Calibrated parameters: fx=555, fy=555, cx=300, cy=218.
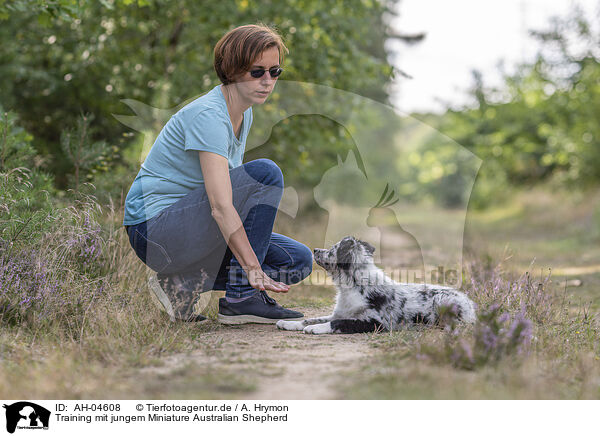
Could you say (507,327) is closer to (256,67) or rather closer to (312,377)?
(312,377)

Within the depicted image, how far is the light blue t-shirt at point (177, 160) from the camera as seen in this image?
3.81 meters

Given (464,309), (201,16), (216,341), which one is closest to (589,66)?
(201,16)

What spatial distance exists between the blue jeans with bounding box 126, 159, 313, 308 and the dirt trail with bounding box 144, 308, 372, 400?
1.44ft

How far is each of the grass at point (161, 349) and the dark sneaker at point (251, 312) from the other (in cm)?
10

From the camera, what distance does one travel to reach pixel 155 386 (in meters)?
2.88

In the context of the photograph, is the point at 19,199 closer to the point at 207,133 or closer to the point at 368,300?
the point at 207,133

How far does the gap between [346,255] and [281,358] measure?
129 cm

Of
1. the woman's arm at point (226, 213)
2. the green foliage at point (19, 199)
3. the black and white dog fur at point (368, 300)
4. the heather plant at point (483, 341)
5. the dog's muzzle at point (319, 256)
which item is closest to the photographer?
the heather plant at point (483, 341)

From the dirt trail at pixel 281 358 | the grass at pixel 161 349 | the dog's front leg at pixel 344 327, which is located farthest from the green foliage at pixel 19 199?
the dog's front leg at pixel 344 327

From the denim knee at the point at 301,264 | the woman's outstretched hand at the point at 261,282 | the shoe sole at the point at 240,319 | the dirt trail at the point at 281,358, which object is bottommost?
the dirt trail at the point at 281,358

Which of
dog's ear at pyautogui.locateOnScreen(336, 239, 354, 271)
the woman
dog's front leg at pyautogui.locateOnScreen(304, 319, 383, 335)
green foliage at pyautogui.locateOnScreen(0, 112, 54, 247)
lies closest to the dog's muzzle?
dog's ear at pyautogui.locateOnScreen(336, 239, 354, 271)

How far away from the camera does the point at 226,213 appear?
374cm

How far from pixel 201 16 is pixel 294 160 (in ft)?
9.96
